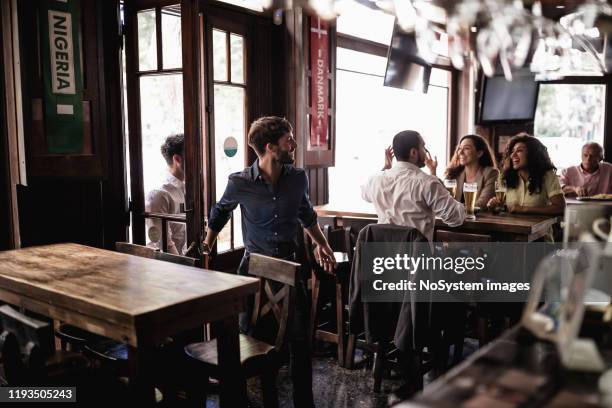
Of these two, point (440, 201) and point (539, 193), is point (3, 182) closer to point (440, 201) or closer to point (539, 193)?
point (440, 201)

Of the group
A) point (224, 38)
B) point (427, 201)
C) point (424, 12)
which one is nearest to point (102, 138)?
point (224, 38)

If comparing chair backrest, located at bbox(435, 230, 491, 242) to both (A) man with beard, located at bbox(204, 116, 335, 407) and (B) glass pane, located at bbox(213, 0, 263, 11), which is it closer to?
(A) man with beard, located at bbox(204, 116, 335, 407)

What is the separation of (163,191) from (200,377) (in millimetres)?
1490

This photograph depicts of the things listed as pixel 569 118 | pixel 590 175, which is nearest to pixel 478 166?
pixel 590 175

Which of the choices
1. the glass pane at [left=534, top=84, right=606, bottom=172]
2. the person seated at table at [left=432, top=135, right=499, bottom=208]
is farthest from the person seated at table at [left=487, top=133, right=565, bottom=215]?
the glass pane at [left=534, top=84, right=606, bottom=172]

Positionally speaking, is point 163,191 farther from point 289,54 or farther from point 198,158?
point 289,54

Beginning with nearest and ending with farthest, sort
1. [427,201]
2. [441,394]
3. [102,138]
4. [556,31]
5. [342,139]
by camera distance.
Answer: [441,394] → [556,31] → [427,201] → [102,138] → [342,139]

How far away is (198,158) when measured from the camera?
10.7ft

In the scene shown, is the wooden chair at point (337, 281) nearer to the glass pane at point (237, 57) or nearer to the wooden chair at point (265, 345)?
the wooden chair at point (265, 345)

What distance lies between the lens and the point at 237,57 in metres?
4.24

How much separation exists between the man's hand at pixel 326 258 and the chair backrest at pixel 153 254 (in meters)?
0.86

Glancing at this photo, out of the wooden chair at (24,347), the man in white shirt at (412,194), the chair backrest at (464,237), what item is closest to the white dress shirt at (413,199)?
the man in white shirt at (412,194)

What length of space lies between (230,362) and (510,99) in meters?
6.36

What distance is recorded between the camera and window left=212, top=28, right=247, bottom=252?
4078 millimetres
